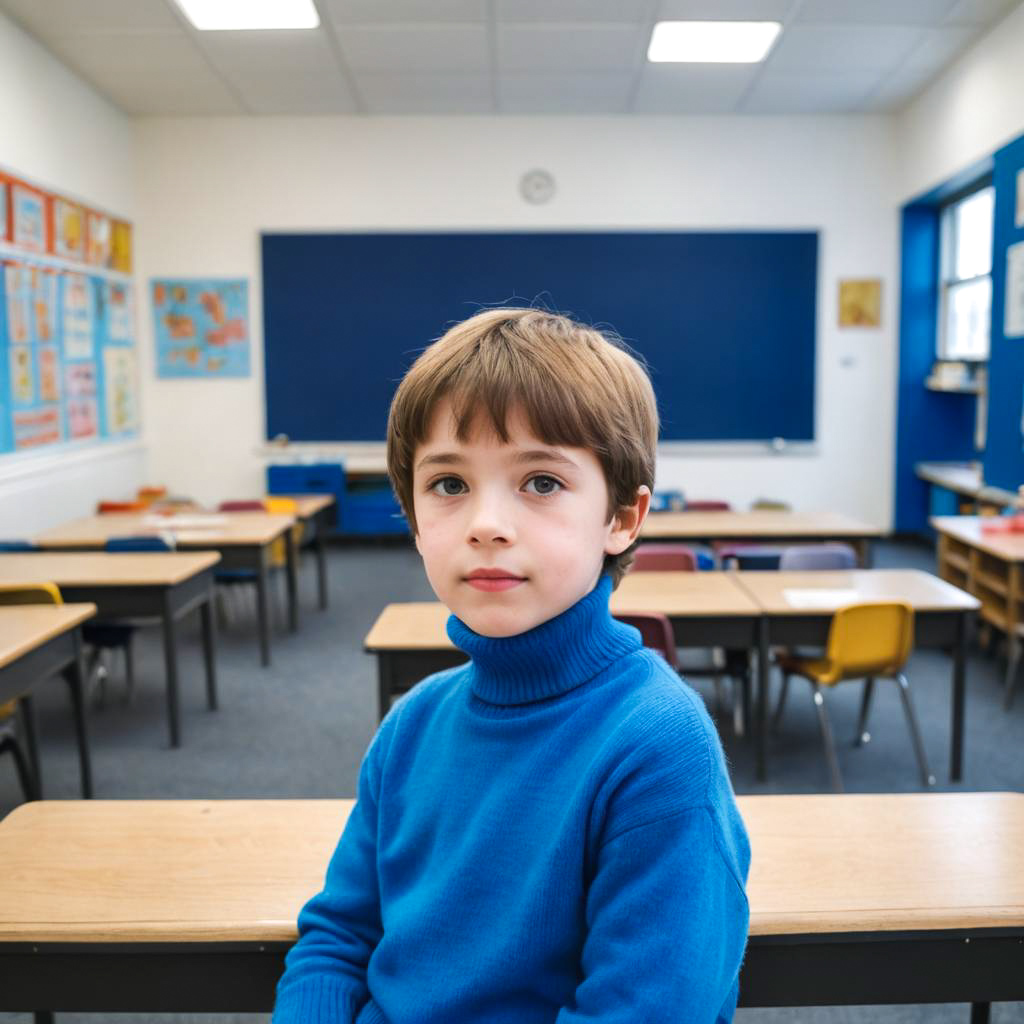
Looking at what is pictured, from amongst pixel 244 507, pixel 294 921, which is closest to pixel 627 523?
pixel 294 921

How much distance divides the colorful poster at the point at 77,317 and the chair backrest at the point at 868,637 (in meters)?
5.33

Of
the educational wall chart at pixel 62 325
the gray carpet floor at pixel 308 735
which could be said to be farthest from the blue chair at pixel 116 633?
the educational wall chart at pixel 62 325

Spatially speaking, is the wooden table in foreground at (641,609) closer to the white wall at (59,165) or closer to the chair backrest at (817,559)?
the chair backrest at (817,559)

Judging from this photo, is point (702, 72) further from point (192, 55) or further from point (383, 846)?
point (383, 846)

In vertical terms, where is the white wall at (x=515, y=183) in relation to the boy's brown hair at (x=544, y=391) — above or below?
above

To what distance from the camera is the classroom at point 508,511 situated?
0.92 meters

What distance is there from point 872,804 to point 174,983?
974 mm

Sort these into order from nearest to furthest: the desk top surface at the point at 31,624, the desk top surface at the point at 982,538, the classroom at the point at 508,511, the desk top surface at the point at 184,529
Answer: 1. the classroom at the point at 508,511
2. the desk top surface at the point at 31,624
3. the desk top surface at the point at 982,538
4. the desk top surface at the point at 184,529

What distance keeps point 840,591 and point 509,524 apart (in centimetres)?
278

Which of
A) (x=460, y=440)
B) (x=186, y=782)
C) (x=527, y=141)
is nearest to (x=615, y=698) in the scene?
(x=460, y=440)

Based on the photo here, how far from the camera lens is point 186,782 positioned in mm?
3426

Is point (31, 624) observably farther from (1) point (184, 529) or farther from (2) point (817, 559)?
(2) point (817, 559)

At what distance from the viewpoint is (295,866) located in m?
1.33

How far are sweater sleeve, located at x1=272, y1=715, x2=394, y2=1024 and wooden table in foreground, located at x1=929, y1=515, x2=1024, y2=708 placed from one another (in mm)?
3682
